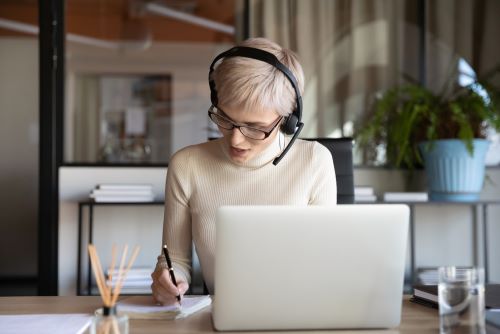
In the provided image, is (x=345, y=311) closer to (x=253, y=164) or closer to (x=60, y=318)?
(x=60, y=318)

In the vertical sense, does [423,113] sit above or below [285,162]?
above

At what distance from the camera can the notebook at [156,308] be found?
124 cm

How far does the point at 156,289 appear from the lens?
1.36 meters

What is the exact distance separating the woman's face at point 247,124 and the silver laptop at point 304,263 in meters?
0.53

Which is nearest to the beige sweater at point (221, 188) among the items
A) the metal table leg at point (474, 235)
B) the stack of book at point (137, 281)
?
the stack of book at point (137, 281)

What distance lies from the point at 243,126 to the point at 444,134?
2.04 m

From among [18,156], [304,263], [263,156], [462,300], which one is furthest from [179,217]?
[18,156]

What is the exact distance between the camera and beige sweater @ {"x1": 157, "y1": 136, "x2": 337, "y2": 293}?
1.65 m

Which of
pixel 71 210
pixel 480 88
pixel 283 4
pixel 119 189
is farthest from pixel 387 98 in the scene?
pixel 71 210

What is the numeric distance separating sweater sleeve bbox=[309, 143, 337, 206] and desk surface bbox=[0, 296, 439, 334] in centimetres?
35

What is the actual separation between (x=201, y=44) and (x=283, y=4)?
1.93m

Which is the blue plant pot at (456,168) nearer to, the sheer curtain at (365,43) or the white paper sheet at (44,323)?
the sheer curtain at (365,43)

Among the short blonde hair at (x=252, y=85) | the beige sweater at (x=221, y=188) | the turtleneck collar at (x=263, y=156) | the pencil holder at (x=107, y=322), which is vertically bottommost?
the pencil holder at (x=107, y=322)

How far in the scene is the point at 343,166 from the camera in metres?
1.95
